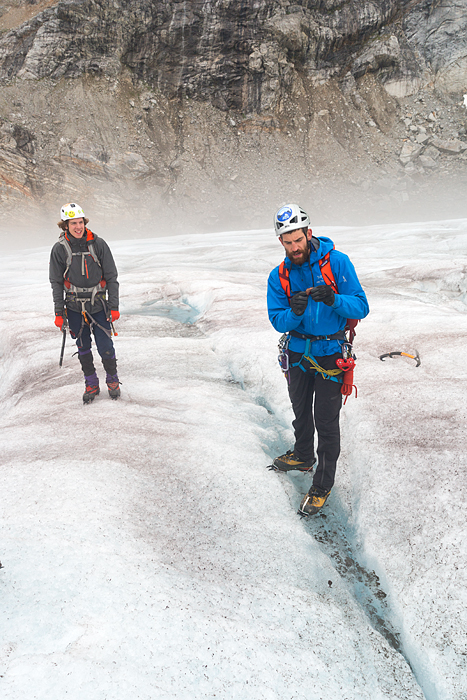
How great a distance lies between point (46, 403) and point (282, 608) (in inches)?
187

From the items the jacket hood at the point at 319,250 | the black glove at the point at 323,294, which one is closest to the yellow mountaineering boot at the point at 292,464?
the black glove at the point at 323,294

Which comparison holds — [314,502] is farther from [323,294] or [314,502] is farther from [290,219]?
[290,219]

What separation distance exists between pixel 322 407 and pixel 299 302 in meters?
1.12

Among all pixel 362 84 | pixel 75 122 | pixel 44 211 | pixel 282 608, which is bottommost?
pixel 282 608

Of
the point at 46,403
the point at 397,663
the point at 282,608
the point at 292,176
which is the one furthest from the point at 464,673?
the point at 292,176

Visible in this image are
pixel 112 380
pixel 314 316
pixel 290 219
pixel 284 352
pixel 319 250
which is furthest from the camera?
pixel 112 380

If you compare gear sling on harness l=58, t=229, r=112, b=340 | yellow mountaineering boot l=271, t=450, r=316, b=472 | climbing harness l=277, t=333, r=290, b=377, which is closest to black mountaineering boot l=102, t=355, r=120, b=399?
gear sling on harness l=58, t=229, r=112, b=340

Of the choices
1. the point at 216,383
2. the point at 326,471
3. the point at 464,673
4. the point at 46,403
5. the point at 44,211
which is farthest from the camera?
the point at 44,211

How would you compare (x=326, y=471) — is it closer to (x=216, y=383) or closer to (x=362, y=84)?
(x=216, y=383)

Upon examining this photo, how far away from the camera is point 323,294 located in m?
3.26

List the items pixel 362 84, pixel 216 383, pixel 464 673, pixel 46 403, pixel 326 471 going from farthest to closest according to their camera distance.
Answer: pixel 362 84 → pixel 216 383 → pixel 46 403 → pixel 326 471 → pixel 464 673

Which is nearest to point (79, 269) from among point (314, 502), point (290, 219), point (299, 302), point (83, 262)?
point (83, 262)

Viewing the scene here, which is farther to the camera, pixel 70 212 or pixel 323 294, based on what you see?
pixel 70 212

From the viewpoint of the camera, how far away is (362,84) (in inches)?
1633
